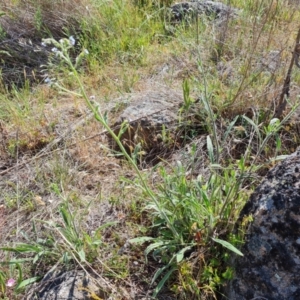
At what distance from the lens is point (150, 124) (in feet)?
8.66

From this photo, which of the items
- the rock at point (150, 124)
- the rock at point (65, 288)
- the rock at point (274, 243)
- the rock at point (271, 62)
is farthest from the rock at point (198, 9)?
the rock at point (65, 288)

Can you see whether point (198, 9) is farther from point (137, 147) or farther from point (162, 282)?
point (162, 282)

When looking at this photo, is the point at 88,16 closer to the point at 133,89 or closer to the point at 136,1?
the point at 136,1

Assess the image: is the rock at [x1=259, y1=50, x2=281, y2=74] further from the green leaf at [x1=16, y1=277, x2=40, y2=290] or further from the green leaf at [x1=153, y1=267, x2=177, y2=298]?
the green leaf at [x1=16, y1=277, x2=40, y2=290]

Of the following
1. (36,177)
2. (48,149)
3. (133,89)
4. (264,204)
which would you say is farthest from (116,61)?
(264,204)

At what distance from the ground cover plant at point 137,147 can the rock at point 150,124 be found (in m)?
0.05

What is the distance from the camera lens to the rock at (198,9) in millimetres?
3838

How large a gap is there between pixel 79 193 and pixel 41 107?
101 cm

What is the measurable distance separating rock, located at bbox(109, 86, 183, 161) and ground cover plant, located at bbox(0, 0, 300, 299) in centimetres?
5

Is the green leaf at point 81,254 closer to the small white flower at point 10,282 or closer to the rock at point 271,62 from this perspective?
the small white flower at point 10,282

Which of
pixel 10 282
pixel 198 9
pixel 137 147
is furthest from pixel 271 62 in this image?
pixel 10 282

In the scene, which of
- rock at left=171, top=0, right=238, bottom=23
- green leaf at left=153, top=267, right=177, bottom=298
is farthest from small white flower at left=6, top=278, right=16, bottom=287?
rock at left=171, top=0, right=238, bottom=23

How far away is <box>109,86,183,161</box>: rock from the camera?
261 cm

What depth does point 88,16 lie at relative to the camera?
4.02 m
